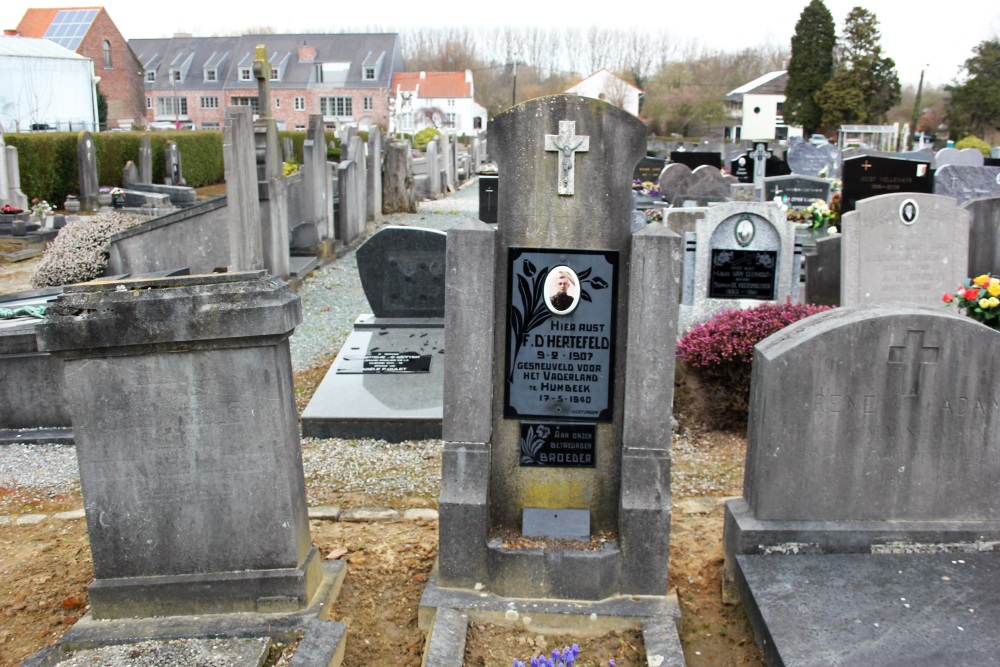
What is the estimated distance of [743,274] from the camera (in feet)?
26.6

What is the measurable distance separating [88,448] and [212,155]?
92.2 feet

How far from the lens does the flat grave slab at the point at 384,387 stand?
6.54 meters

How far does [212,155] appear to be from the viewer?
29453 mm

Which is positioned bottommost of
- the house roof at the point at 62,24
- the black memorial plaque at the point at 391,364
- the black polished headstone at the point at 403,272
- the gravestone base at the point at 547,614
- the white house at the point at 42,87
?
the gravestone base at the point at 547,614

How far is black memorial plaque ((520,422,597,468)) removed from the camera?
13.3 ft

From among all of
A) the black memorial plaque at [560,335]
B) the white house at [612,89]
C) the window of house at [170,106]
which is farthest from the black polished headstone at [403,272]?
the window of house at [170,106]

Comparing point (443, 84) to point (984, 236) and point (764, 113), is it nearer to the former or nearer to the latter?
point (764, 113)

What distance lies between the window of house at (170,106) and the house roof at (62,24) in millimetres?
13968

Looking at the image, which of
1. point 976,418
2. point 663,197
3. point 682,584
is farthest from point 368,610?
point 663,197

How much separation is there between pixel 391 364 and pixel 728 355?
2.94 meters

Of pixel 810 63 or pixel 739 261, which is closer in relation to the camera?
pixel 739 261

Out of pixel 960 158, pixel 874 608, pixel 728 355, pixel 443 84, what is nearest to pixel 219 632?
pixel 874 608

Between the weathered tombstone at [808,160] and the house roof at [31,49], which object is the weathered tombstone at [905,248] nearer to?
the weathered tombstone at [808,160]

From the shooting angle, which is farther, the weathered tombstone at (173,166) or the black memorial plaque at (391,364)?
the weathered tombstone at (173,166)
